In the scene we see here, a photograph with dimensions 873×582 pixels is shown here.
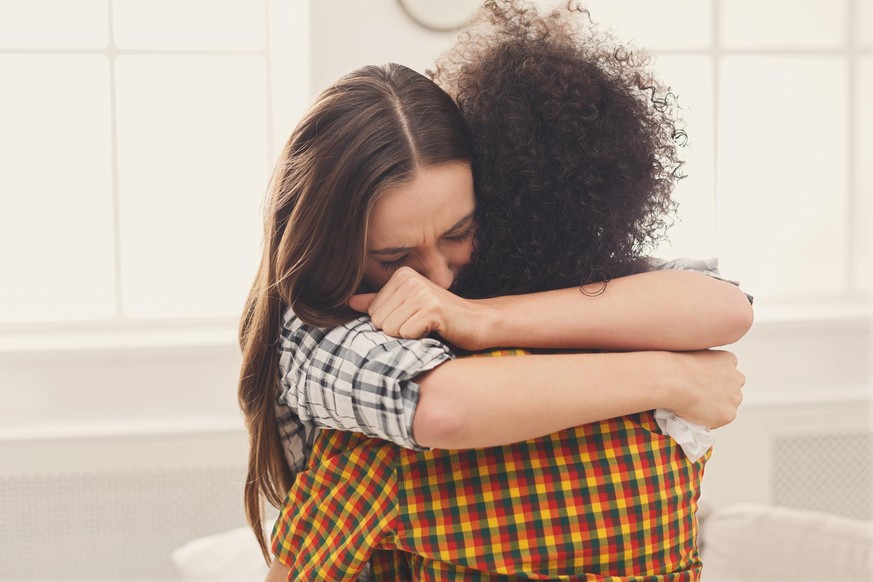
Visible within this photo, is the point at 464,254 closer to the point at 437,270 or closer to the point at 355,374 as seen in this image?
the point at 437,270

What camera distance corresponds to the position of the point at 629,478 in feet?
3.02

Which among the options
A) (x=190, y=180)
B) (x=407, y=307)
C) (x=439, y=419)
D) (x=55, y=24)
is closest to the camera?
(x=439, y=419)

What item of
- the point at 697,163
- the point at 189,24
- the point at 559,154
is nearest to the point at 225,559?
the point at 559,154

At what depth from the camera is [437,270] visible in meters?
1.11

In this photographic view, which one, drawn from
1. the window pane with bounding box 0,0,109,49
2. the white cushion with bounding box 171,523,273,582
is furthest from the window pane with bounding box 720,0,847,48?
the white cushion with bounding box 171,523,273,582

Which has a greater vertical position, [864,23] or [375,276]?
[864,23]

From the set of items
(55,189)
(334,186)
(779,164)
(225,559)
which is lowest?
(225,559)

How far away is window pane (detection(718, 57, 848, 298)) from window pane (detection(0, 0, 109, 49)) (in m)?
2.31

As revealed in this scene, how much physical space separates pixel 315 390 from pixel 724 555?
175 cm

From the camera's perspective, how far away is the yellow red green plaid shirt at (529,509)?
35.7 inches

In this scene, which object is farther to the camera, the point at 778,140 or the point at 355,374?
the point at 778,140

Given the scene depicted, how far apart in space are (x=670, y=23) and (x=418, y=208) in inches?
100

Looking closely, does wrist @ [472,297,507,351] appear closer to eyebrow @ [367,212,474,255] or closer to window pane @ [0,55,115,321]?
eyebrow @ [367,212,474,255]

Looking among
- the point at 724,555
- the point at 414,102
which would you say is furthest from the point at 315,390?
the point at 724,555
